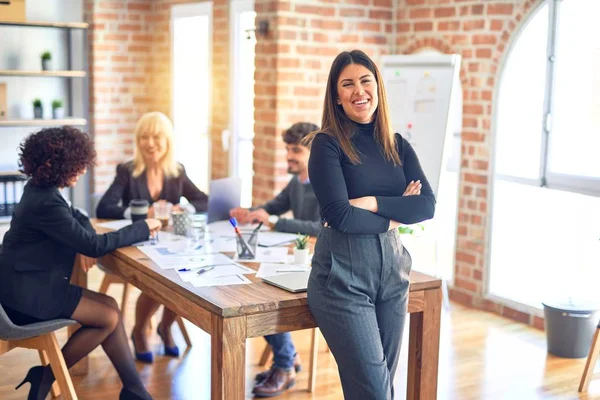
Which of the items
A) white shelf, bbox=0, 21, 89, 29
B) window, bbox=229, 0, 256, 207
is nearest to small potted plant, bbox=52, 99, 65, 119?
white shelf, bbox=0, 21, 89, 29

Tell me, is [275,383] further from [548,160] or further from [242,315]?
[548,160]

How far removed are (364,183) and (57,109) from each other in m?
4.26

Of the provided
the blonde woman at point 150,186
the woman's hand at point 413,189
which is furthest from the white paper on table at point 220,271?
the blonde woman at point 150,186

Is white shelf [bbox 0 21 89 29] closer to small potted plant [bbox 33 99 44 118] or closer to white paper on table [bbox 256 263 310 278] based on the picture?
small potted plant [bbox 33 99 44 118]

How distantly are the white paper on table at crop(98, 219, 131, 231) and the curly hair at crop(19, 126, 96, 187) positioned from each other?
629 millimetres

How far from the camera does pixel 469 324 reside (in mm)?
4930

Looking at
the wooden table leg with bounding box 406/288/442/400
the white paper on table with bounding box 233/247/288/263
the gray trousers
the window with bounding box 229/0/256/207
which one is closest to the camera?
the gray trousers

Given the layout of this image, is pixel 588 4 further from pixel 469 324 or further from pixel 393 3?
pixel 469 324

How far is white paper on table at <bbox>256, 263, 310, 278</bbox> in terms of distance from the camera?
3080mm

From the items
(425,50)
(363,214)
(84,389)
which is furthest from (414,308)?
(425,50)

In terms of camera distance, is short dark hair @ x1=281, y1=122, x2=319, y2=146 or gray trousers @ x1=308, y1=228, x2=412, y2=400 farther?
short dark hair @ x1=281, y1=122, x2=319, y2=146

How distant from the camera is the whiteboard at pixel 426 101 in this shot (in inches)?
187

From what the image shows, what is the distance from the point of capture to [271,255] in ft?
11.1

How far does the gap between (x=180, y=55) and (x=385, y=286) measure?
466cm
